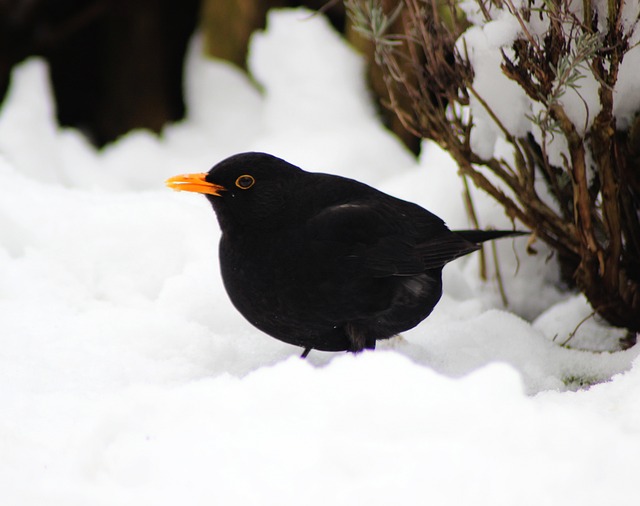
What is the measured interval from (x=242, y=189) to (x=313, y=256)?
0.35 metres

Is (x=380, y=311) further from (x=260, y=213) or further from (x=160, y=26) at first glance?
(x=160, y=26)

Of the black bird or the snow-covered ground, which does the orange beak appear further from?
the snow-covered ground

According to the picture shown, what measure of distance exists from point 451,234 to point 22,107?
3361 mm

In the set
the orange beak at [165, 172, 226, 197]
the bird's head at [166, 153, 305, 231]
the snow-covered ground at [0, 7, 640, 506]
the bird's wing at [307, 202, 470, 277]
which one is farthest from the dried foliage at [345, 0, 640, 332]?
the orange beak at [165, 172, 226, 197]

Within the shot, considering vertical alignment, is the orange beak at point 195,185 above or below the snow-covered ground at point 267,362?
above

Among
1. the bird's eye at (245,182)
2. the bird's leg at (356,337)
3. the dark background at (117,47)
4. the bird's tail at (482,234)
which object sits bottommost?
the dark background at (117,47)

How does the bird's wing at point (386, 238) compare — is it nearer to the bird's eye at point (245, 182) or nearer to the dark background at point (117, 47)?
the bird's eye at point (245, 182)

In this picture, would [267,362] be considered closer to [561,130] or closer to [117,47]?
[561,130]

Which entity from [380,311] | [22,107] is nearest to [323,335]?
[380,311]

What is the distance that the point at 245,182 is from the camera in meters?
2.75

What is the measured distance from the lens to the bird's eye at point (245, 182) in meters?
2.74

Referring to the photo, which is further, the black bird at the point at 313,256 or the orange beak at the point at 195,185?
the orange beak at the point at 195,185

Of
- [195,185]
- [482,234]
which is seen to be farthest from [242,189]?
[482,234]

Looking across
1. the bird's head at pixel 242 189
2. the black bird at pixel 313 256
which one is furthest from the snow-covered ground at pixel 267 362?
the bird's head at pixel 242 189
